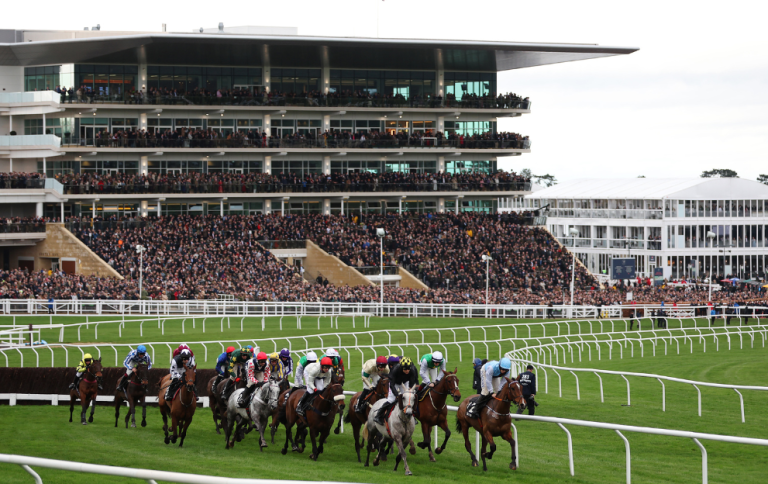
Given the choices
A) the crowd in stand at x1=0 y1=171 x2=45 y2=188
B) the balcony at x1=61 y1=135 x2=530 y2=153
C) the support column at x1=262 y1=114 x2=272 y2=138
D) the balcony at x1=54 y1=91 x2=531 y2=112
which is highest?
the balcony at x1=54 y1=91 x2=531 y2=112

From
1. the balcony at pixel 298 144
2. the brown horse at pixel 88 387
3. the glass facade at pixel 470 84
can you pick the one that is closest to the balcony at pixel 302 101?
A: the glass facade at pixel 470 84

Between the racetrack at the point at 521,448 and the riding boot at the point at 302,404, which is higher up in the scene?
the riding boot at the point at 302,404

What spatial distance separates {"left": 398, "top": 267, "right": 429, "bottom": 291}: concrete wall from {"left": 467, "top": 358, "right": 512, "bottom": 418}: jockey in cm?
3253

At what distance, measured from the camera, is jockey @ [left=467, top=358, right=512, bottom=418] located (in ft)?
37.4

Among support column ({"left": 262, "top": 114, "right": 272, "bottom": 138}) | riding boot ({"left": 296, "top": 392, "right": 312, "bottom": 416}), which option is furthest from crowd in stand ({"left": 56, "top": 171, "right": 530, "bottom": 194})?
riding boot ({"left": 296, "top": 392, "right": 312, "bottom": 416})

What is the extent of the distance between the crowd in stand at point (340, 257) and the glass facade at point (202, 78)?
309 inches

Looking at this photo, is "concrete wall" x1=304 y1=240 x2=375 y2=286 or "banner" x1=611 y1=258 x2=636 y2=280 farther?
"banner" x1=611 y1=258 x2=636 y2=280

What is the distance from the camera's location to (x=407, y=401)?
11.2 meters

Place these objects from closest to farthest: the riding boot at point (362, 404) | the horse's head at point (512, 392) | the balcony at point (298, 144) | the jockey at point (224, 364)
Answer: the horse's head at point (512, 392), the riding boot at point (362, 404), the jockey at point (224, 364), the balcony at point (298, 144)

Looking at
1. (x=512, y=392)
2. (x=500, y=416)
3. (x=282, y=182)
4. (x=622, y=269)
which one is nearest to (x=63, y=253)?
(x=282, y=182)

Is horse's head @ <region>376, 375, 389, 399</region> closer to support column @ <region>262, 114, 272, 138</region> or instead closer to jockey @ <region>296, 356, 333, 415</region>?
jockey @ <region>296, 356, 333, 415</region>

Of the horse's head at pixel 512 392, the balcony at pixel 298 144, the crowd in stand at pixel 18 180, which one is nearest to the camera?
the horse's head at pixel 512 392

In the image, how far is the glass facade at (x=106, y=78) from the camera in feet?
165

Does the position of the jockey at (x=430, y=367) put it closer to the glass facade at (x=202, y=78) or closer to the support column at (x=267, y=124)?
the glass facade at (x=202, y=78)
